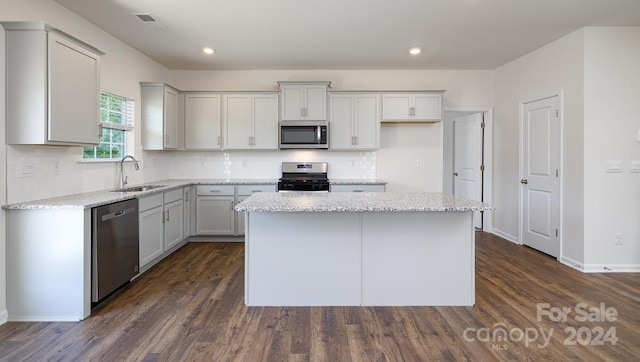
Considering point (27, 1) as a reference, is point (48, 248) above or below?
below

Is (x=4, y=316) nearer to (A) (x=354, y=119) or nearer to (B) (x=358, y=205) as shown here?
(B) (x=358, y=205)

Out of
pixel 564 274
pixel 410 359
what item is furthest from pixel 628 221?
pixel 410 359

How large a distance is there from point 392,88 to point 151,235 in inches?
150

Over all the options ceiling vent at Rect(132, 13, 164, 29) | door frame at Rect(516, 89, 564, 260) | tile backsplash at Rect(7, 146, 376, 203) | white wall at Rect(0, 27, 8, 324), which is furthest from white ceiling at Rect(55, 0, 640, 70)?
tile backsplash at Rect(7, 146, 376, 203)

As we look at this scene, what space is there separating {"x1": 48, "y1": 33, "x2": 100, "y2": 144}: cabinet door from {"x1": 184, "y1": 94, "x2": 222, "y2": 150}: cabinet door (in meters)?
1.95

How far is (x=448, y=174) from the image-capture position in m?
6.59

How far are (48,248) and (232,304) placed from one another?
1.35 meters

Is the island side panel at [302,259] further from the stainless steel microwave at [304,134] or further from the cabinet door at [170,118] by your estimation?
the cabinet door at [170,118]

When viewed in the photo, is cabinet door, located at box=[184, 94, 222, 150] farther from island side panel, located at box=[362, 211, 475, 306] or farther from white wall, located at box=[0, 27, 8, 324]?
island side panel, located at box=[362, 211, 475, 306]

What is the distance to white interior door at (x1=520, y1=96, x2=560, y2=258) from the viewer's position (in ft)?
13.0

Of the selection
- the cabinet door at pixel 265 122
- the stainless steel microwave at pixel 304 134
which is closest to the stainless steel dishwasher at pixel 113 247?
the cabinet door at pixel 265 122

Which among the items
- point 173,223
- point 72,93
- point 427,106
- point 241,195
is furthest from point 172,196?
point 427,106

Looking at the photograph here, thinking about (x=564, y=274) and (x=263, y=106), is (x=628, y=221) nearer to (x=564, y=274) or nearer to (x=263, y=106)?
(x=564, y=274)

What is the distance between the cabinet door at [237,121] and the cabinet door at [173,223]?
114 centimetres
